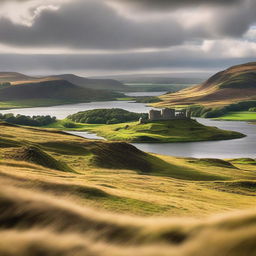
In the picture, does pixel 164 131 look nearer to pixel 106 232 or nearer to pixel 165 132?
pixel 165 132

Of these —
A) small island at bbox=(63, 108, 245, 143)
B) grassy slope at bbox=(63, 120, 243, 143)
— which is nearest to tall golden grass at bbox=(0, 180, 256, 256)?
small island at bbox=(63, 108, 245, 143)

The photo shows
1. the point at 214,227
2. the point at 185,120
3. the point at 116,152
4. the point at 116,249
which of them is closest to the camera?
the point at 214,227

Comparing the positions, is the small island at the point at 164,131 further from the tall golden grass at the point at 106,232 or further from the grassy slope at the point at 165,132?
the tall golden grass at the point at 106,232

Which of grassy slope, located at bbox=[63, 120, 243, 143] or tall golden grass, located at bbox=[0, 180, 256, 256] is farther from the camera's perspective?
grassy slope, located at bbox=[63, 120, 243, 143]

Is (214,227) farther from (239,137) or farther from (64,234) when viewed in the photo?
(239,137)

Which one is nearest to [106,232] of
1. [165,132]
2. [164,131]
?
[165,132]

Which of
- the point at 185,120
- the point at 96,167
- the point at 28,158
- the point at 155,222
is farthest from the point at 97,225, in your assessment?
the point at 185,120

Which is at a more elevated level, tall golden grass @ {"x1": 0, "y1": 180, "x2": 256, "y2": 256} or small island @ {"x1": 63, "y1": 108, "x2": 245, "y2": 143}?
tall golden grass @ {"x1": 0, "y1": 180, "x2": 256, "y2": 256}

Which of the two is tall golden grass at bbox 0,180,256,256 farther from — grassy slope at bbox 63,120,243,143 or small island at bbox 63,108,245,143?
grassy slope at bbox 63,120,243,143

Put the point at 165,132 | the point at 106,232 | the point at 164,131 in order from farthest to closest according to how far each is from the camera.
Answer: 1. the point at 164,131
2. the point at 165,132
3. the point at 106,232
